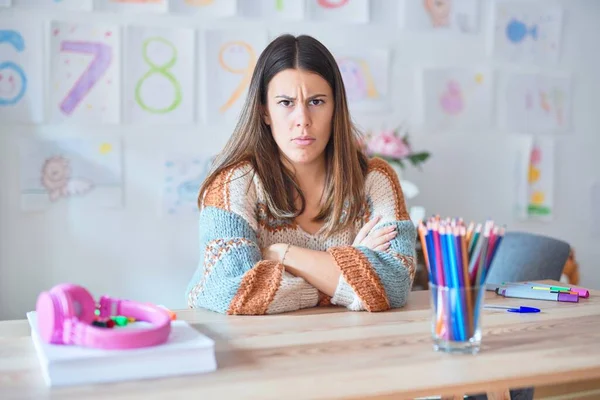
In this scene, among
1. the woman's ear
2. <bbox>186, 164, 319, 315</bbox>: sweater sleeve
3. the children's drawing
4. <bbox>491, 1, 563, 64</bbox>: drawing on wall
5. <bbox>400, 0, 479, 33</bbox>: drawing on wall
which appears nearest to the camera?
<bbox>186, 164, 319, 315</bbox>: sweater sleeve

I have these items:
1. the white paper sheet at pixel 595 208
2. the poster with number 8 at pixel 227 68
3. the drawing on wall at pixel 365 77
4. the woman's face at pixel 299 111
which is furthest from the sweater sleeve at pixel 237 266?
the white paper sheet at pixel 595 208

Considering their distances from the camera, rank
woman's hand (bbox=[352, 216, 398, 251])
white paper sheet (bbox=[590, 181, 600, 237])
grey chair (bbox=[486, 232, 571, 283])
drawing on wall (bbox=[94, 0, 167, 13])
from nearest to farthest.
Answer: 1. woman's hand (bbox=[352, 216, 398, 251])
2. grey chair (bbox=[486, 232, 571, 283])
3. drawing on wall (bbox=[94, 0, 167, 13])
4. white paper sheet (bbox=[590, 181, 600, 237])

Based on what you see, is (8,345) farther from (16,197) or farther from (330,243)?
(16,197)

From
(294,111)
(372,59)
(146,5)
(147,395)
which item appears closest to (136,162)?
(146,5)

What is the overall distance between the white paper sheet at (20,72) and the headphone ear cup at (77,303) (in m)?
1.91

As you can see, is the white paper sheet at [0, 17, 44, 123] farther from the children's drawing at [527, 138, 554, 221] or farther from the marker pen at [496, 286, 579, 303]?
the children's drawing at [527, 138, 554, 221]

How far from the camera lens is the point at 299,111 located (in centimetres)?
169

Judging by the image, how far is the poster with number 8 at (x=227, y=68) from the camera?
3035mm

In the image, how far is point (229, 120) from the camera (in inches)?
121

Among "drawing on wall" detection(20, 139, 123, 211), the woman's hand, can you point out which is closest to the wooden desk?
the woman's hand

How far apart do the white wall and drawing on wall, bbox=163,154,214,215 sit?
0.11ft

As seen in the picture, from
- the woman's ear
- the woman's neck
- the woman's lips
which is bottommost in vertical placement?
the woman's neck

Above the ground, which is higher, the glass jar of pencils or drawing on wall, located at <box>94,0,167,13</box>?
drawing on wall, located at <box>94,0,167,13</box>

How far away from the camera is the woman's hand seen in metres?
1.65
